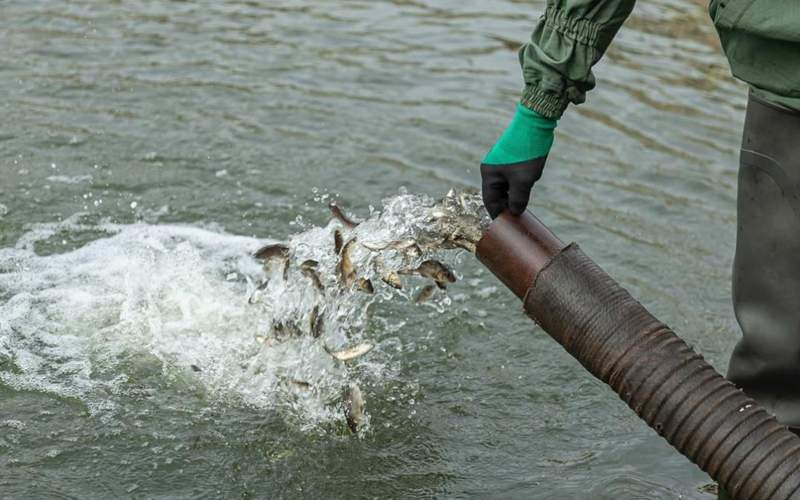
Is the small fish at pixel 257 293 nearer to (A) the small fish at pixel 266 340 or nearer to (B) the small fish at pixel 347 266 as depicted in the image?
(A) the small fish at pixel 266 340

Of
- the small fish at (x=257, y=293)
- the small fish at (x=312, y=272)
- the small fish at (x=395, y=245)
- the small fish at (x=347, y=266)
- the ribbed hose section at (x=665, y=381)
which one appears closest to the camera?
the ribbed hose section at (x=665, y=381)

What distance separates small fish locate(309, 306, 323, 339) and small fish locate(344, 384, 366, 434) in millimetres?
308

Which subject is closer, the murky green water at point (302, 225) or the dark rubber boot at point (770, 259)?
the dark rubber boot at point (770, 259)

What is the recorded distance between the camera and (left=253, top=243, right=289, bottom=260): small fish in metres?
4.66

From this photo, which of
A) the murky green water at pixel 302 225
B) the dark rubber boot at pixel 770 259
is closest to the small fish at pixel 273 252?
the murky green water at pixel 302 225

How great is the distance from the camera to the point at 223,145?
752 cm

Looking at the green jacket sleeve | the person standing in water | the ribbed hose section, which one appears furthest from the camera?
the green jacket sleeve

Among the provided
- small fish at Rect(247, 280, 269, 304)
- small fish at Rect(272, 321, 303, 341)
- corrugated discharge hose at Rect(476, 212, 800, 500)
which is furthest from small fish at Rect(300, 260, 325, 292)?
corrugated discharge hose at Rect(476, 212, 800, 500)

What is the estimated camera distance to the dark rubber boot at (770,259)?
3506 millimetres

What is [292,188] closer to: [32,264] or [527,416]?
[32,264]

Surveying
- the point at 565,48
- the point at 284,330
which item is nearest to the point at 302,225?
the point at 284,330

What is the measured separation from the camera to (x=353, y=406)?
4.48 meters

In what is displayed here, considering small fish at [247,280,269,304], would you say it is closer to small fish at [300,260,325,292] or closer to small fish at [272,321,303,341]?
small fish at [272,321,303,341]

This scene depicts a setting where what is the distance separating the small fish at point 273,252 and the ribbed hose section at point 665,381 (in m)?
1.39
